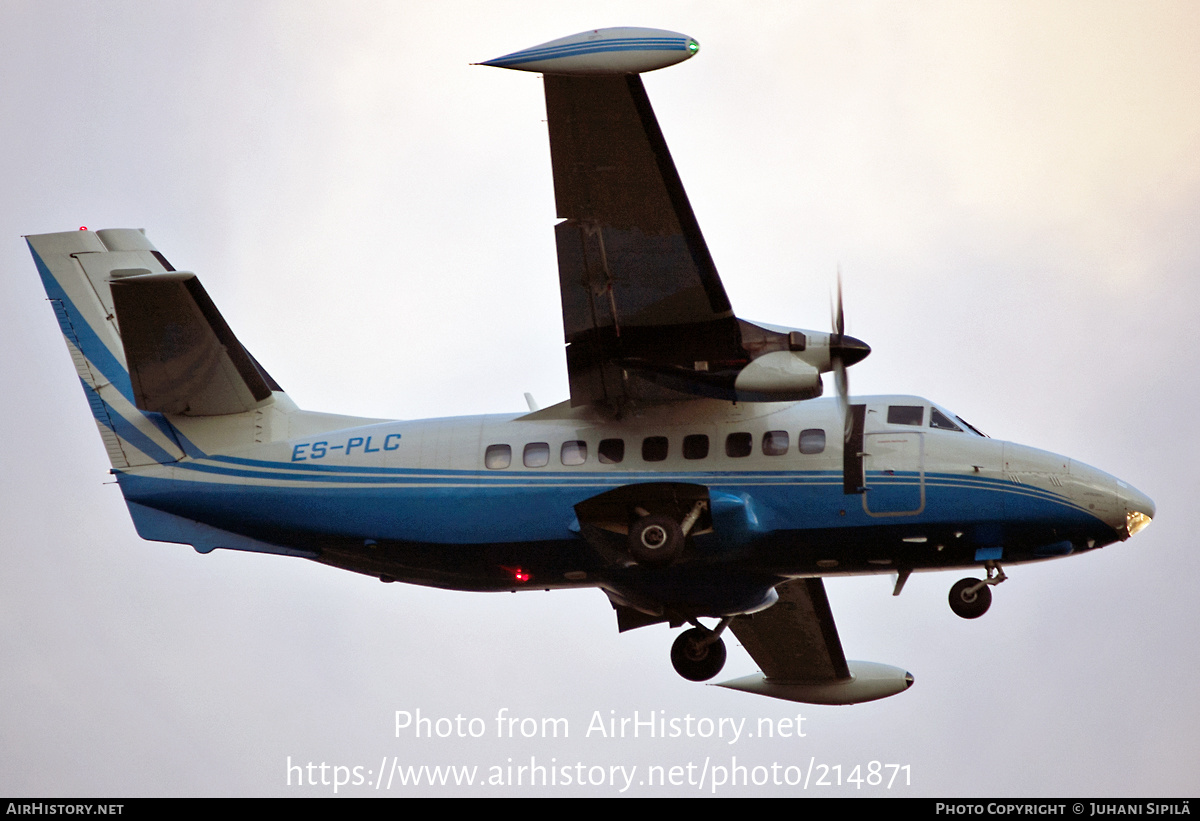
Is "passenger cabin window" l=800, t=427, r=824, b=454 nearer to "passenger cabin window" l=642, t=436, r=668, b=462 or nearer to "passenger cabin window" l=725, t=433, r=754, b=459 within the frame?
"passenger cabin window" l=725, t=433, r=754, b=459

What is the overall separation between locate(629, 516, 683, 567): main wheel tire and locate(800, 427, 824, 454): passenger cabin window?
180 cm

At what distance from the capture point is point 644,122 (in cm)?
1560

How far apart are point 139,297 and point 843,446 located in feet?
27.9

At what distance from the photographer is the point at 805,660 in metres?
22.8

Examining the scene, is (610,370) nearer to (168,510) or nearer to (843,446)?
(843,446)

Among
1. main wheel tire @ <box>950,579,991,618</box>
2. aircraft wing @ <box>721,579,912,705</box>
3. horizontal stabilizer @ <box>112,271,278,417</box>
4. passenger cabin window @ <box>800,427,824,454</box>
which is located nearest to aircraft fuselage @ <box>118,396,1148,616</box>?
passenger cabin window @ <box>800,427,824,454</box>

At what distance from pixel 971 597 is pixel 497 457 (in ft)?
19.5

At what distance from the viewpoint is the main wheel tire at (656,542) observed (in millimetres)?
17484

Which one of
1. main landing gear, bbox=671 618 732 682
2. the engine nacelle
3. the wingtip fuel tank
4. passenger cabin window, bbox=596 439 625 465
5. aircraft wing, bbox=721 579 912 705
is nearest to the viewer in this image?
the wingtip fuel tank

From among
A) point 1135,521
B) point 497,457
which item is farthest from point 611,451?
point 1135,521

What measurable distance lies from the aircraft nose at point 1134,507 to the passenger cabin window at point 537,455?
6.76 metres

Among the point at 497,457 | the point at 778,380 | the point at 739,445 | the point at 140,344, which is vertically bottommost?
the point at 497,457

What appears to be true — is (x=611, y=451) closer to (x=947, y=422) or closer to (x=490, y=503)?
(x=490, y=503)

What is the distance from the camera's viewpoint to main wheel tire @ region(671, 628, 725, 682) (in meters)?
20.3
